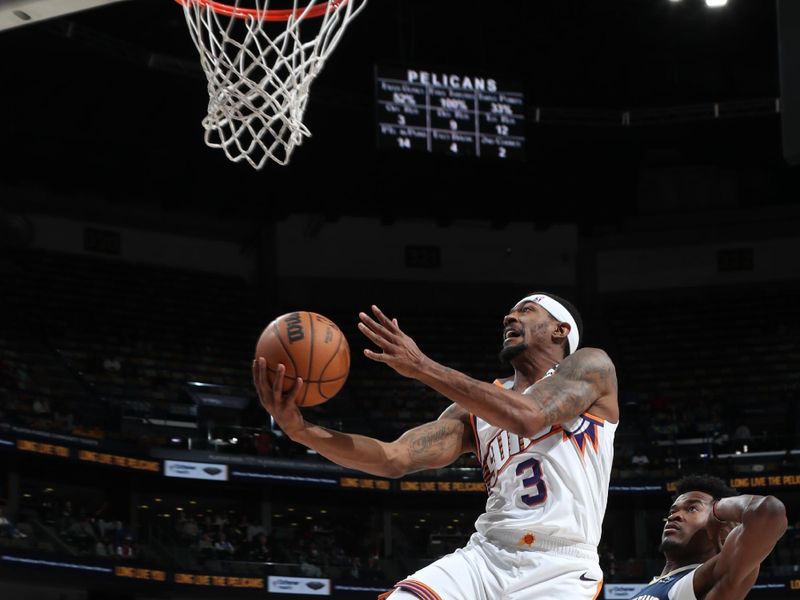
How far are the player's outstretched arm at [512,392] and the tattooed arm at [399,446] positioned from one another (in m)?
0.54

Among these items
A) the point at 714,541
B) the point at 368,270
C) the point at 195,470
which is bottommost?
the point at 195,470

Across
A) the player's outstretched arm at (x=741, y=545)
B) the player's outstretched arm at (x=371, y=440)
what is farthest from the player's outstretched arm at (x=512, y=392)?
the player's outstretched arm at (x=741, y=545)

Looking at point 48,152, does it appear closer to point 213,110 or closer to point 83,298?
point 83,298

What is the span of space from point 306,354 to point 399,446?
0.61 metres

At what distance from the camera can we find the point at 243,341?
66.6 feet

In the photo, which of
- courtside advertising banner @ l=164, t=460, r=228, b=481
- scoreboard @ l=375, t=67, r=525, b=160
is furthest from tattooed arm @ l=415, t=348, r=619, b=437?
courtside advertising banner @ l=164, t=460, r=228, b=481

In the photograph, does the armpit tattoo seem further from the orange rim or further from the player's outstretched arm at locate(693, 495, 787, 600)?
the orange rim

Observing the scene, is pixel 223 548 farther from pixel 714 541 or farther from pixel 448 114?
pixel 714 541

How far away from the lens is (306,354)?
413cm

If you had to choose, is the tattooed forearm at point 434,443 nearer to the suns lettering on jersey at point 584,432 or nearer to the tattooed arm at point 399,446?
the tattooed arm at point 399,446

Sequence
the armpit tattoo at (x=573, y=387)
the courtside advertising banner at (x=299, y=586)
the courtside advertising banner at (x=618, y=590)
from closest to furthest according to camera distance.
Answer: the armpit tattoo at (x=573, y=387)
the courtside advertising banner at (x=299, y=586)
the courtside advertising banner at (x=618, y=590)

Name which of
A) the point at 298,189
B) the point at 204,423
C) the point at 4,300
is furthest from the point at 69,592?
the point at 298,189

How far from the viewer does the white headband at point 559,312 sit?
462 cm

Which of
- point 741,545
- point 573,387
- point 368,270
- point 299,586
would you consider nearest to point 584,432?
point 573,387
